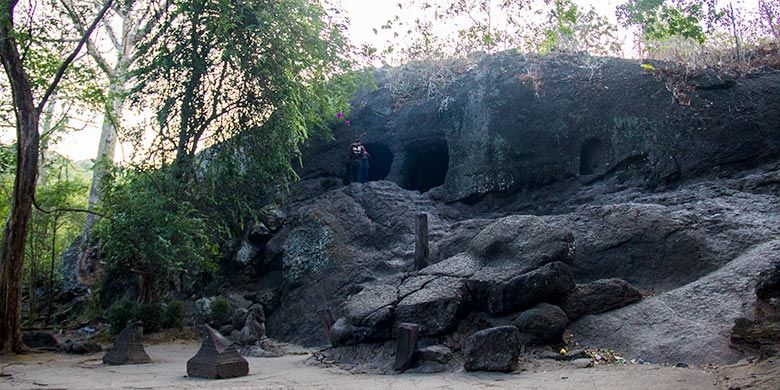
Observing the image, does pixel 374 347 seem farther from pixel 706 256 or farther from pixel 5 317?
pixel 5 317

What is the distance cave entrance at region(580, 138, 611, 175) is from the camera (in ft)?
40.8

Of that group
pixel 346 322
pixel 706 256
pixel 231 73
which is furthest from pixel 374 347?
pixel 231 73

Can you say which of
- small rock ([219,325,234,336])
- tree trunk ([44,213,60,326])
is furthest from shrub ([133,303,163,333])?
tree trunk ([44,213,60,326])

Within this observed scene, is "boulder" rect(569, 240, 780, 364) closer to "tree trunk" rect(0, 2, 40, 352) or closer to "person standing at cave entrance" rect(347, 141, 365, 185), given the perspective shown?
"person standing at cave entrance" rect(347, 141, 365, 185)

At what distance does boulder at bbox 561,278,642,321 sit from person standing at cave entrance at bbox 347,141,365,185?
8.34 meters

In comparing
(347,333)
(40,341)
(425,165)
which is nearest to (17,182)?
(40,341)

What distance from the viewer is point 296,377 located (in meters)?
7.41

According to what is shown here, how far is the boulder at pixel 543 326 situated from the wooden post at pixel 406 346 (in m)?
1.38

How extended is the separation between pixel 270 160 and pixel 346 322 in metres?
5.53

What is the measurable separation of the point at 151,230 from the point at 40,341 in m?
2.71

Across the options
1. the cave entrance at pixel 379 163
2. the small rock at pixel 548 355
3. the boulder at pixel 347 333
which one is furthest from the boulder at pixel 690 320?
the cave entrance at pixel 379 163

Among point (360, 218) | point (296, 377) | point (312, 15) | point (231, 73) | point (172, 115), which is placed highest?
point (312, 15)

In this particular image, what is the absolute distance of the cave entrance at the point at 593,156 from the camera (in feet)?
40.8

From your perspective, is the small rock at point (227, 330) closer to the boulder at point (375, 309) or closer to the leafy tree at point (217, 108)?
the leafy tree at point (217, 108)
